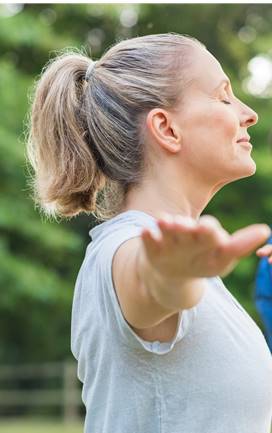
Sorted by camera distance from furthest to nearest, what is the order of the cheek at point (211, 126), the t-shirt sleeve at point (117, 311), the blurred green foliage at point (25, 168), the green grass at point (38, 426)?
1. the blurred green foliage at point (25, 168)
2. the green grass at point (38, 426)
3. the cheek at point (211, 126)
4. the t-shirt sleeve at point (117, 311)

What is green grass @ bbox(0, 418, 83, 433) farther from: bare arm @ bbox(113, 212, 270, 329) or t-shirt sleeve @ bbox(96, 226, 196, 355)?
bare arm @ bbox(113, 212, 270, 329)

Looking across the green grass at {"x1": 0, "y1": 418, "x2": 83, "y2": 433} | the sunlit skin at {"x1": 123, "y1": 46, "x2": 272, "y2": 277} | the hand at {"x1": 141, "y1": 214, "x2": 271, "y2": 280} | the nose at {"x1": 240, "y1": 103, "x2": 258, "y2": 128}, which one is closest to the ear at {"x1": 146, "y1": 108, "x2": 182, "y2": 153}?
the sunlit skin at {"x1": 123, "y1": 46, "x2": 272, "y2": 277}

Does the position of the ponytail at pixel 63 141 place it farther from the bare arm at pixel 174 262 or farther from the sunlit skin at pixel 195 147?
the bare arm at pixel 174 262

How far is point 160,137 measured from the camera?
1.80m

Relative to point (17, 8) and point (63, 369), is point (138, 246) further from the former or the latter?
point (63, 369)

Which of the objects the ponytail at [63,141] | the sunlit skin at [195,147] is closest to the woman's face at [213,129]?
the sunlit skin at [195,147]

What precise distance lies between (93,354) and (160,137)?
16.4 inches

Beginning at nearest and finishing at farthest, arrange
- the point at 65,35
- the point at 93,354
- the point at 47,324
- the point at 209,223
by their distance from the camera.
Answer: the point at 209,223 < the point at 93,354 < the point at 65,35 < the point at 47,324

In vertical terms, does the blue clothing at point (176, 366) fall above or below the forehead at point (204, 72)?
below

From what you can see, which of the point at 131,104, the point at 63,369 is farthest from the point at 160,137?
the point at 63,369

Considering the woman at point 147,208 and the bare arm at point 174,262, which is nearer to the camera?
the bare arm at point 174,262

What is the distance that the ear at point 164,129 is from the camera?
1790 millimetres

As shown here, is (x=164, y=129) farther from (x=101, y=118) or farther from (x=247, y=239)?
(x=247, y=239)

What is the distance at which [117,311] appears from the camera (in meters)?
1.58
